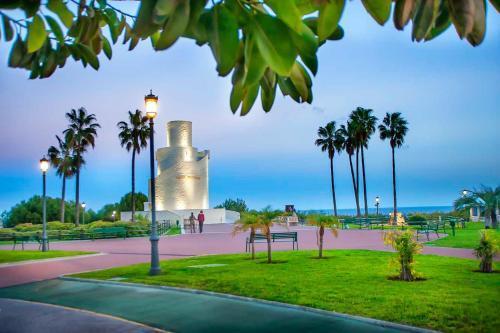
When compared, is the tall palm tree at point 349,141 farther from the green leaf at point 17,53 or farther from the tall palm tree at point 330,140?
the green leaf at point 17,53

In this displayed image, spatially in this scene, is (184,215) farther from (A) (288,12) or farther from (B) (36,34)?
(A) (288,12)

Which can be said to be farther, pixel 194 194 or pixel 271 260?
pixel 194 194

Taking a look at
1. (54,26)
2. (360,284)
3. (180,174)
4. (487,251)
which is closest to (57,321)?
(360,284)

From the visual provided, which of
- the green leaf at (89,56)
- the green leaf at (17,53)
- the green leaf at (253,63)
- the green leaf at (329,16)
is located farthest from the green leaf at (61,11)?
the green leaf at (329,16)

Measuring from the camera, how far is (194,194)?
58.8m

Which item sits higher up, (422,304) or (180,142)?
(180,142)

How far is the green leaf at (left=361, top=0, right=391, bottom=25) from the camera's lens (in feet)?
3.51

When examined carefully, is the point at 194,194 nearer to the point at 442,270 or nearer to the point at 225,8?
the point at 442,270

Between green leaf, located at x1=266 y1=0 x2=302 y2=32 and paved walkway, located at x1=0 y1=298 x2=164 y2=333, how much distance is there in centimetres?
679

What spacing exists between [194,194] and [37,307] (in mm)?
49789

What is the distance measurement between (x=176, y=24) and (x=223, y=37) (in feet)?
Result: 0.39

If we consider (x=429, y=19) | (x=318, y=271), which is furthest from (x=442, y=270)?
(x=429, y=19)

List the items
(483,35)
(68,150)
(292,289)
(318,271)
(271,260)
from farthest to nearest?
(68,150) < (271,260) < (318,271) < (292,289) < (483,35)

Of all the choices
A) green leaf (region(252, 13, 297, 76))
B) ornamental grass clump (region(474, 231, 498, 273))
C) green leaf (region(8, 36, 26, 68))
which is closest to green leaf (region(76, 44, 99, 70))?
green leaf (region(8, 36, 26, 68))
